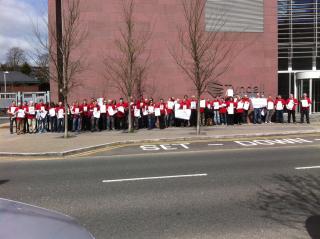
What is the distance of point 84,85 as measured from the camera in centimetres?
2741

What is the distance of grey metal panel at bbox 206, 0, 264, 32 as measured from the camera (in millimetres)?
28250

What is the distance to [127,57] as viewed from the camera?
87.3 ft

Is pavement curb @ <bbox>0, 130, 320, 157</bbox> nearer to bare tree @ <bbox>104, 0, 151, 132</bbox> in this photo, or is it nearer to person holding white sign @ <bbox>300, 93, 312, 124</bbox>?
person holding white sign @ <bbox>300, 93, 312, 124</bbox>

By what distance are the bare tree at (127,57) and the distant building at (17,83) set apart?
187 feet

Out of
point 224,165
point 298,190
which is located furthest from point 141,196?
point 224,165

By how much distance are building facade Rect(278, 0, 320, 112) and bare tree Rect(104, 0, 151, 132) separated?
9.61 meters

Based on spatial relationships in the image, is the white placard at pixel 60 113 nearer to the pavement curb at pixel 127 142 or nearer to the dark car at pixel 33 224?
the pavement curb at pixel 127 142

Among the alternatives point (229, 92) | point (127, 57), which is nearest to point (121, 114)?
point (127, 57)

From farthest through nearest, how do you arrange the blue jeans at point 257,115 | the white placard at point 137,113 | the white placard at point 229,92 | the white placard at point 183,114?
the white placard at point 229,92 → the blue jeans at point 257,115 → the white placard at point 183,114 → the white placard at point 137,113

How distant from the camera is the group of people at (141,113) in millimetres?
23625

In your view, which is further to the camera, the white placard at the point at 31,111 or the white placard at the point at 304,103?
the white placard at the point at 304,103

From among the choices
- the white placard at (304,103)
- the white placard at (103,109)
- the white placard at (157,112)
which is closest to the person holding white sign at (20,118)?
the white placard at (103,109)

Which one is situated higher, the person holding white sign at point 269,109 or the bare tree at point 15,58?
the bare tree at point 15,58

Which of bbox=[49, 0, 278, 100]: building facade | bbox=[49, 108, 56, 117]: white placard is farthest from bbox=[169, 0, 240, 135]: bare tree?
bbox=[49, 108, 56, 117]: white placard
